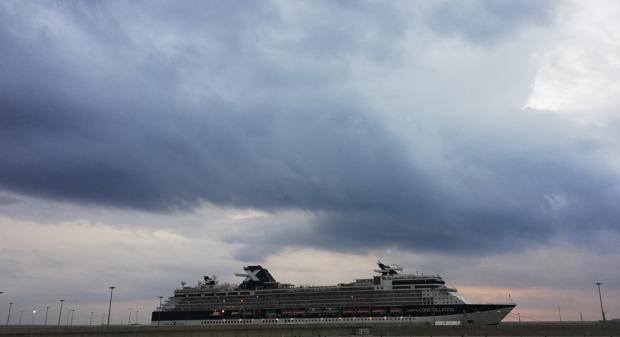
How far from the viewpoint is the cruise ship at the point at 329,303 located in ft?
491

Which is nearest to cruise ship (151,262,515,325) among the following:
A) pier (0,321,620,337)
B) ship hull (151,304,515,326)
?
ship hull (151,304,515,326)

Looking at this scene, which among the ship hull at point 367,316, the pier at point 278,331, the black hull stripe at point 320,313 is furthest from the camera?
the black hull stripe at point 320,313

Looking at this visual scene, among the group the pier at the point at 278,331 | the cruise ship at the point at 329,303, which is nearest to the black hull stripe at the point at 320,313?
the cruise ship at the point at 329,303

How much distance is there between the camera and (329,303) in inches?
6575

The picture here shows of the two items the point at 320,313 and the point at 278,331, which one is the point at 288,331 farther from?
the point at 320,313

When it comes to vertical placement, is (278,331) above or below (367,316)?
below

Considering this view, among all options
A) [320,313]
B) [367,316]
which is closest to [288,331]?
[367,316]

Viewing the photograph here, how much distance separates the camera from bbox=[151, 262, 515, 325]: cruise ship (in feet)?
491

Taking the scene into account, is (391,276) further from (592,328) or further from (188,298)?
(592,328)

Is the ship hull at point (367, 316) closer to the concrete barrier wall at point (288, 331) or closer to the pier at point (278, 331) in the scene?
the pier at point (278, 331)

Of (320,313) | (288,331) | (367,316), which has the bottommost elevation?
(288,331)

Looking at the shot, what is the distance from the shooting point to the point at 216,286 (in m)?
191

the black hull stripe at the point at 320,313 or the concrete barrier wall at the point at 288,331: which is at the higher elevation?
the black hull stripe at the point at 320,313

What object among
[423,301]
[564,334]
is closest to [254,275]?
[423,301]
